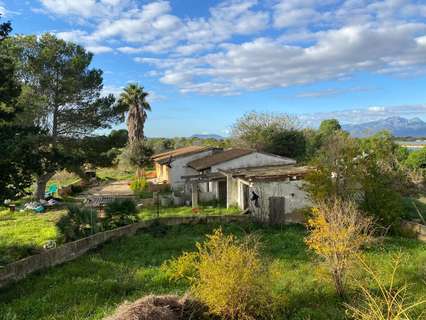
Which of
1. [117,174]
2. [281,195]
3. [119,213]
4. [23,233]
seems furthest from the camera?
[117,174]

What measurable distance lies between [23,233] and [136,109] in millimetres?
31205

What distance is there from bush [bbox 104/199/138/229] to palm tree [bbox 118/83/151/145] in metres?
29.6

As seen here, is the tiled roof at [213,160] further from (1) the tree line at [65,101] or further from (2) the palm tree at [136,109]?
(2) the palm tree at [136,109]

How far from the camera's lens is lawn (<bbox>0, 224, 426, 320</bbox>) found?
30.0 ft

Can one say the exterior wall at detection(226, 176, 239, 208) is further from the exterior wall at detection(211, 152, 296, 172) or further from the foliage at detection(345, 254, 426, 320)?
the foliage at detection(345, 254, 426, 320)

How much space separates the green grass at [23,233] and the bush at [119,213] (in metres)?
2.60

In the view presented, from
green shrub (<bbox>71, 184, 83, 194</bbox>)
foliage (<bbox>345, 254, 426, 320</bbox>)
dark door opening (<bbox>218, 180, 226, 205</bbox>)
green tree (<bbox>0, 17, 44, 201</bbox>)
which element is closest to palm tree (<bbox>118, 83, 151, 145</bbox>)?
green shrub (<bbox>71, 184, 83, 194</bbox>)

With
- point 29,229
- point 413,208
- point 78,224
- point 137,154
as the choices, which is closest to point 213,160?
point 413,208

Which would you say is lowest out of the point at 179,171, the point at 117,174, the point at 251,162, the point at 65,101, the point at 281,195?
the point at 281,195

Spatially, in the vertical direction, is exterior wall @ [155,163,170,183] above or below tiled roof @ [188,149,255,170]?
below

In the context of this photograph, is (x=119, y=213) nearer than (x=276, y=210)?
Yes

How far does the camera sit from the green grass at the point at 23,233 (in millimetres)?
13633

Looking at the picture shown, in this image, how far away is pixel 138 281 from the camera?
1125 cm

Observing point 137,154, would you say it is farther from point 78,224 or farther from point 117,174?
point 78,224
